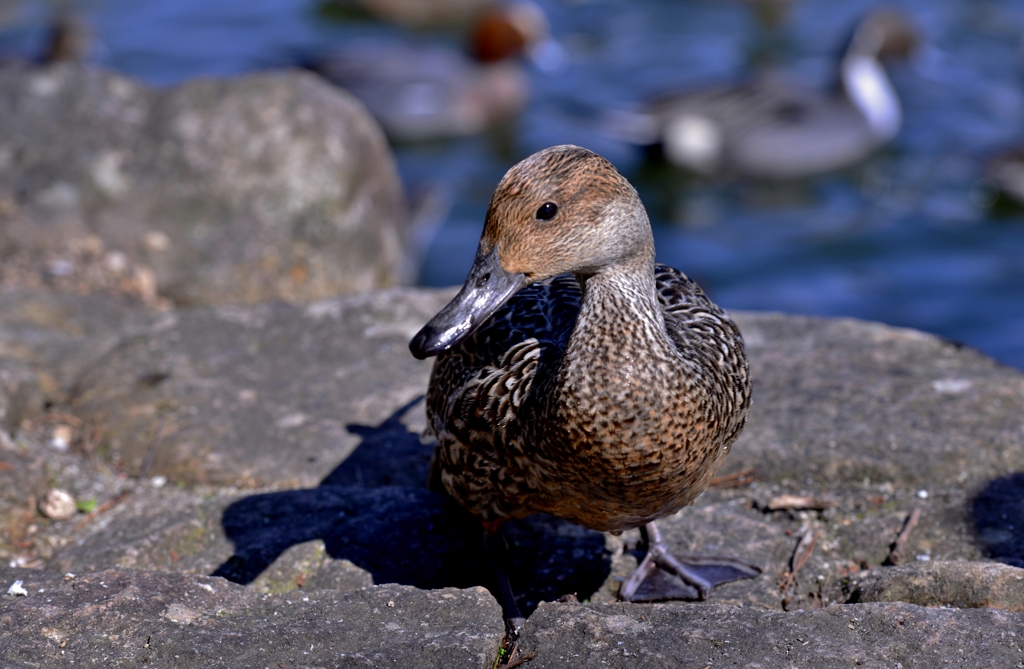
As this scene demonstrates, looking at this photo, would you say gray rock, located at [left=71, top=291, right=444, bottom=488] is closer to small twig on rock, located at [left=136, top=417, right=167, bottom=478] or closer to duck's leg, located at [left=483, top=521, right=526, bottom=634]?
small twig on rock, located at [left=136, top=417, right=167, bottom=478]

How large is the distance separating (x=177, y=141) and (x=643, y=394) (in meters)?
4.54

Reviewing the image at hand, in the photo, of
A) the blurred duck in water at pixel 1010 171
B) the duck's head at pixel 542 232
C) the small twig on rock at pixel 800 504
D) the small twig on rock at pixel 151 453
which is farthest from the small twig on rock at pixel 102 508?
the blurred duck in water at pixel 1010 171

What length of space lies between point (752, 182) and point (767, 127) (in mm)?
597

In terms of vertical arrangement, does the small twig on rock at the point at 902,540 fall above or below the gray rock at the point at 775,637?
below

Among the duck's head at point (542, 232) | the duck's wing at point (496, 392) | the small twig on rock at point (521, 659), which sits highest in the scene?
the duck's head at point (542, 232)

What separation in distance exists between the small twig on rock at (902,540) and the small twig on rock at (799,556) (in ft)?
0.78

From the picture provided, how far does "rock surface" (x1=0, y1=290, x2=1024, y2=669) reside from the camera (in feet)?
9.27

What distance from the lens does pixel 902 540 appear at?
11.8ft

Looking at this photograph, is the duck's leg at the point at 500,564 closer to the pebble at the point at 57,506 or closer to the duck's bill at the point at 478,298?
the duck's bill at the point at 478,298

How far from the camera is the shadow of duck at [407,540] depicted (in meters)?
3.58

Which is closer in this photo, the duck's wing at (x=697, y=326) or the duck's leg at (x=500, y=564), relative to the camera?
the duck's wing at (x=697, y=326)

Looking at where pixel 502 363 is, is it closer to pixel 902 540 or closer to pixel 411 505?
pixel 411 505

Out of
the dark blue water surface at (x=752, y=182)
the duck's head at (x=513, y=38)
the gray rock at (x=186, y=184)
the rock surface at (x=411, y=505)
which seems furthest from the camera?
the duck's head at (x=513, y=38)

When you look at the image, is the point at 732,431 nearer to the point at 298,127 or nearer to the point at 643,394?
the point at 643,394
